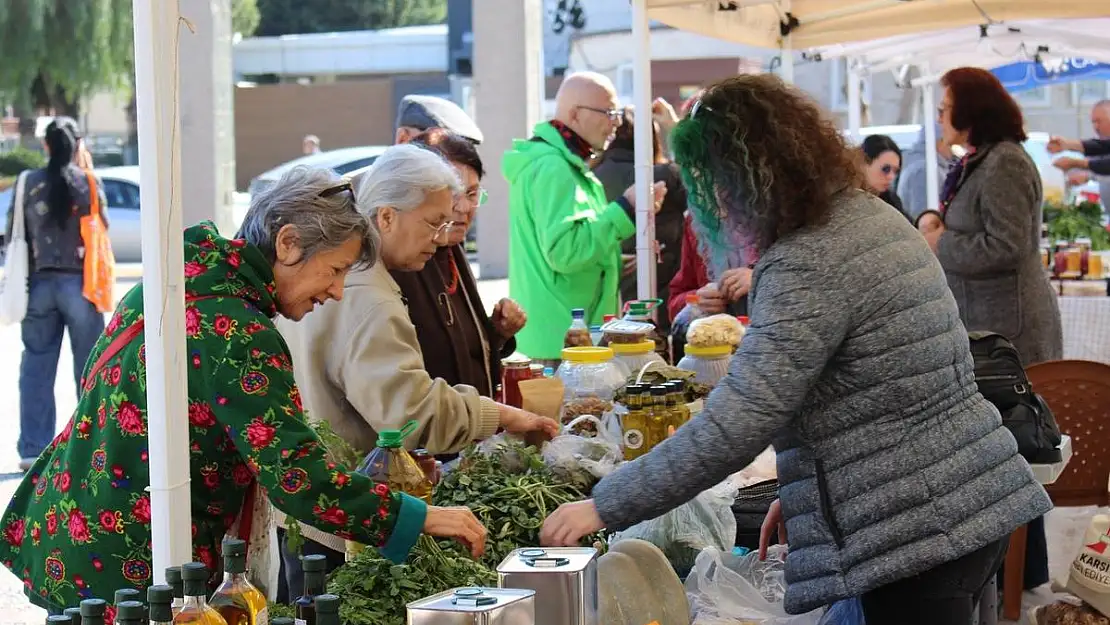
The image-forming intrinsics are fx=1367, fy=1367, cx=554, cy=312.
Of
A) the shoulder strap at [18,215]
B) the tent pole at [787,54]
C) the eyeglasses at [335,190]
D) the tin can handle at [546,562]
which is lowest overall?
the tin can handle at [546,562]

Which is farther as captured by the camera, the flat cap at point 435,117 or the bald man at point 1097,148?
the bald man at point 1097,148

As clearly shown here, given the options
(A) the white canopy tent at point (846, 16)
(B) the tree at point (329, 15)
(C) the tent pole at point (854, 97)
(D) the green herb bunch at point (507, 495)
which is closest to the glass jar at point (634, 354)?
(D) the green herb bunch at point (507, 495)

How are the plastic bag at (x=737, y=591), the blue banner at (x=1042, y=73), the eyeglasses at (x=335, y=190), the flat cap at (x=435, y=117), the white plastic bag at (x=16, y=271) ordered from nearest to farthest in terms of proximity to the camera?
1. the eyeglasses at (x=335, y=190)
2. the plastic bag at (x=737, y=591)
3. the flat cap at (x=435, y=117)
4. the white plastic bag at (x=16, y=271)
5. the blue banner at (x=1042, y=73)

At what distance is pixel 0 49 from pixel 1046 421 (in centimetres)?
2551

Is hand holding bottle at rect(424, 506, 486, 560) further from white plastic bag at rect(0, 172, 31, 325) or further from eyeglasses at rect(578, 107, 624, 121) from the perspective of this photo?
white plastic bag at rect(0, 172, 31, 325)

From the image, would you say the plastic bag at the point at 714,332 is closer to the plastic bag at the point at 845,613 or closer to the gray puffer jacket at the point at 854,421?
the plastic bag at the point at 845,613

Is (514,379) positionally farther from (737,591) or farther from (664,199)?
(664,199)

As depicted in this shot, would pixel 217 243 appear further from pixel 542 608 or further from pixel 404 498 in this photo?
pixel 542 608

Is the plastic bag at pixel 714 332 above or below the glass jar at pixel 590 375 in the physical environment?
above

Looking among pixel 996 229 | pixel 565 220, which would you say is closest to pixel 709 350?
pixel 565 220

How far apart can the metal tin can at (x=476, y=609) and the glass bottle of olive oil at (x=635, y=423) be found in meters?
1.36

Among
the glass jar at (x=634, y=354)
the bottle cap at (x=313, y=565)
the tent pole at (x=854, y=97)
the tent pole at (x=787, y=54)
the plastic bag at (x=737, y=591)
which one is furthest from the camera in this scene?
the tent pole at (x=854, y=97)

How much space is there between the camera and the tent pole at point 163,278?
2064mm

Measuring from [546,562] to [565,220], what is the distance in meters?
3.18
